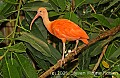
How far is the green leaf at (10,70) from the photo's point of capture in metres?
0.87

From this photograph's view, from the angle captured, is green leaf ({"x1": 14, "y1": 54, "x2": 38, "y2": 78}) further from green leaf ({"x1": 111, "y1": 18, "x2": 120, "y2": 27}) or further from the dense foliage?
green leaf ({"x1": 111, "y1": 18, "x2": 120, "y2": 27})

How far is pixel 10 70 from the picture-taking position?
0.87m

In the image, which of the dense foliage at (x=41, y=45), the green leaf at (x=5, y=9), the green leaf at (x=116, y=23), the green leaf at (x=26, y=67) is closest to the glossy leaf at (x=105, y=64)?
the dense foliage at (x=41, y=45)

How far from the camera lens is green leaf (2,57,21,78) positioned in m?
0.87

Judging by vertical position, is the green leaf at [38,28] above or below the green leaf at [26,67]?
above

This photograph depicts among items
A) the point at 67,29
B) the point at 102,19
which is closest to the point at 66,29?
the point at 67,29

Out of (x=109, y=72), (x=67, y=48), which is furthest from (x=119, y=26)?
(x=67, y=48)

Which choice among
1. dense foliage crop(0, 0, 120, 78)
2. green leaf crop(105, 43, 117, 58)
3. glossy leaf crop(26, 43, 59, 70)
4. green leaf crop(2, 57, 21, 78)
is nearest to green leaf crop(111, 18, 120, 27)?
dense foliage crop(0, 0, 120, 78)

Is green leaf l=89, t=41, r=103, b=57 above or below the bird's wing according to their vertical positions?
below

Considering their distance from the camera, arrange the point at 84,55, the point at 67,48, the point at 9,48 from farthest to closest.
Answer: the point at 67,48 < the point at 84,55 < the point at 9,48

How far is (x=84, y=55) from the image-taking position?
1.07m

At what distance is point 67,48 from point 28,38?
1.10ft

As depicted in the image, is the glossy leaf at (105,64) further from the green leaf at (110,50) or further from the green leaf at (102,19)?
the green leaf at (102,19)

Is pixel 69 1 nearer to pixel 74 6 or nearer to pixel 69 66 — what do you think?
pixel 74 6
